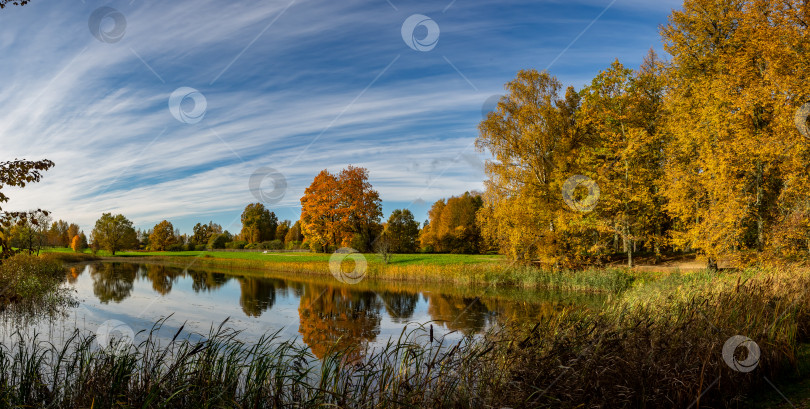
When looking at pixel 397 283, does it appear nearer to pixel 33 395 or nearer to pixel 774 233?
pixel 774 233

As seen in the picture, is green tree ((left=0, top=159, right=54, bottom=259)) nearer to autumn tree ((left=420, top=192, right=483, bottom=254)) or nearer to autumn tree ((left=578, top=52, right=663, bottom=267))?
autumn tree ((left=578, top=52, right=663, bottom=267))

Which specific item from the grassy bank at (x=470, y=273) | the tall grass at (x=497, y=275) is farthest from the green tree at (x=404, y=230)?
the tall grass at (x=497, y=275)

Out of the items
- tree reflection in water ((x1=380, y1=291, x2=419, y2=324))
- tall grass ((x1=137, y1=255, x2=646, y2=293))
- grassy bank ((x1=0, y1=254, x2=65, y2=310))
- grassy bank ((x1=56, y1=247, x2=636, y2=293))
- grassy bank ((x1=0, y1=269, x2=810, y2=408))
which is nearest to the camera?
grassy bank ((x1=0, y1=269, x2=810, y2=408))

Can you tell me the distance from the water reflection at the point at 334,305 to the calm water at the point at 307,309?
0.04 m

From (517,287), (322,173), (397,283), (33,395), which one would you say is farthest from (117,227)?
(33,395)

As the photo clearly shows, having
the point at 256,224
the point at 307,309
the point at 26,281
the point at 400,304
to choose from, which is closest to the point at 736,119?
the point at 400,304

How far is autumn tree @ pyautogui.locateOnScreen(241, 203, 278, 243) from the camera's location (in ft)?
245

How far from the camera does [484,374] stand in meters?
5.32

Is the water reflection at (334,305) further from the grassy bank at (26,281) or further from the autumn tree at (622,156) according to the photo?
the autumn tree at (622,156)

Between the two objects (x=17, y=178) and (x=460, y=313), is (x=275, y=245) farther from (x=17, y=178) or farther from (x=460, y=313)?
(x=17, y=178)

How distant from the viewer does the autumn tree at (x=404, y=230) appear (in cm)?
5534

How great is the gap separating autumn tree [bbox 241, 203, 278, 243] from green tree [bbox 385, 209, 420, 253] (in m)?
26.3

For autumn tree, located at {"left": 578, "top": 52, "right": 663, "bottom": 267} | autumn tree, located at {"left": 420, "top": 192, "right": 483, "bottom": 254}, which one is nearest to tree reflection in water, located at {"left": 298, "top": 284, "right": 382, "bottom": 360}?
autumn tree, located at {"left": 578, "top": 52, "right": 663, "bottom": 267}

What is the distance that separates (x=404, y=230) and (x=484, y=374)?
5265 centimetres
